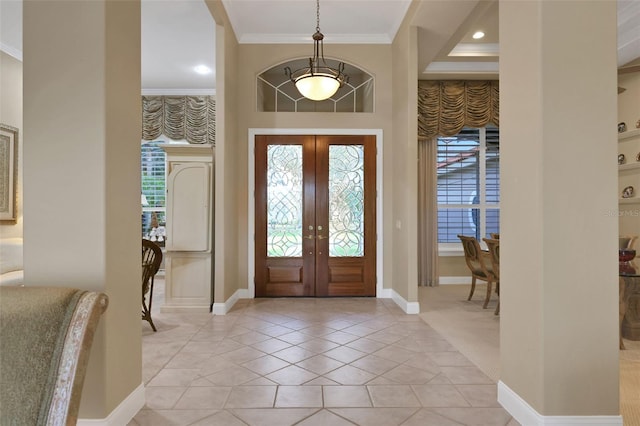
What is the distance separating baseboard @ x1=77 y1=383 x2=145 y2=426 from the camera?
181cm

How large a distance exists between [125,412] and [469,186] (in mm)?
6081

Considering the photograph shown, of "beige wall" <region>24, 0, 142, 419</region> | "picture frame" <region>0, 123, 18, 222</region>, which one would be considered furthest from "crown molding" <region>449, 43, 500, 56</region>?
"picture frame" <region>0, 123, 18, 222</region>

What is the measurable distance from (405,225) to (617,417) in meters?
2.83

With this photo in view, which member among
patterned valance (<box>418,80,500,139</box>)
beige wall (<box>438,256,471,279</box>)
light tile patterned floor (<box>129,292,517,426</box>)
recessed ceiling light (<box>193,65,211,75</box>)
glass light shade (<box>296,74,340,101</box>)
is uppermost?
recessed ceiling light (<box>193,65,211,75</box>)

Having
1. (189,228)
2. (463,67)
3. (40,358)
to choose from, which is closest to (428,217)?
(463,67)

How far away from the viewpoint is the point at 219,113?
14.3ft

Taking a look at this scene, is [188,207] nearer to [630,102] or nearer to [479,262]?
[479,262]

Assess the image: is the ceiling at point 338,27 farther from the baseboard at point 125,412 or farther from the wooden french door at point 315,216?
the baseboard at point 125,412

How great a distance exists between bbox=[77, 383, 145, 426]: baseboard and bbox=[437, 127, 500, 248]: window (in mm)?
5393

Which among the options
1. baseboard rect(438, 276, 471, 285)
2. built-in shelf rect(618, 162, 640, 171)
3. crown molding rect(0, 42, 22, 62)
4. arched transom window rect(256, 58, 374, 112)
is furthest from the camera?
baseboard rect(438, 276, 471, 285)

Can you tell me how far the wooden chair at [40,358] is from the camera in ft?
3.14

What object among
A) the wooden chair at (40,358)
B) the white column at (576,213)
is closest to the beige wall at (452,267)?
the white column at (576,213)

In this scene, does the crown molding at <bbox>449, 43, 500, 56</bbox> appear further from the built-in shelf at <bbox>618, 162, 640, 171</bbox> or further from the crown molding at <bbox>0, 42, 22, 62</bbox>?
the crown molding at <bbox>0, 42, 22, 62</bbox>

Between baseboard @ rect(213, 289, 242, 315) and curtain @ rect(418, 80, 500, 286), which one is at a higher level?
curtain @ rect(418, 80, 500, 286)
